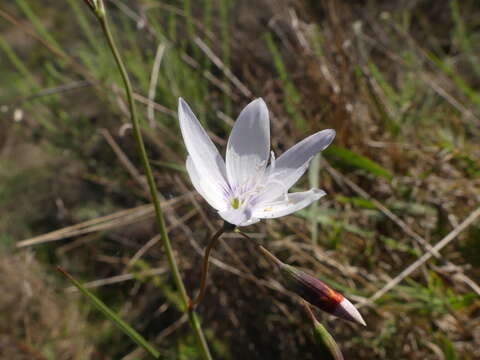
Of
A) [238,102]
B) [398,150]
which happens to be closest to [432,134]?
[398,150]

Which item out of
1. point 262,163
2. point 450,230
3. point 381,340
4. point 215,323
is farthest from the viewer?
point 215,323

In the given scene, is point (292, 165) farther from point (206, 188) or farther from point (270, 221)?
point (270, 221)

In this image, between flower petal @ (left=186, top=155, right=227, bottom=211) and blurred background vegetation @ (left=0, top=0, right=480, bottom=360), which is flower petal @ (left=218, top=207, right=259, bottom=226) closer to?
flower petal @ (left=186, top=155, right=227, bottom=211)

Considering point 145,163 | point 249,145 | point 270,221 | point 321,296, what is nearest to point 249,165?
point 249,145

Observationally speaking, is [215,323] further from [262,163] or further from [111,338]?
[262,163]

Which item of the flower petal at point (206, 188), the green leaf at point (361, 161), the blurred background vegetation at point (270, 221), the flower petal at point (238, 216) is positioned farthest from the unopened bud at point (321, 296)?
the green leaf at point (361, 161)

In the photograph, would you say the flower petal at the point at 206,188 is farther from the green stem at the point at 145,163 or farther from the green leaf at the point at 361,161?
the green leaf at the point at 361,161

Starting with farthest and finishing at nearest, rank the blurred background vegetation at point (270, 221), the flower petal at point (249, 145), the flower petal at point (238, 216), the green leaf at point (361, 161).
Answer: the green leaf at point (361, 161)
the blurred background vegetation at point (270, 221)
the flower petal at point (249, 145)
the flower petal at point (238, 216)
